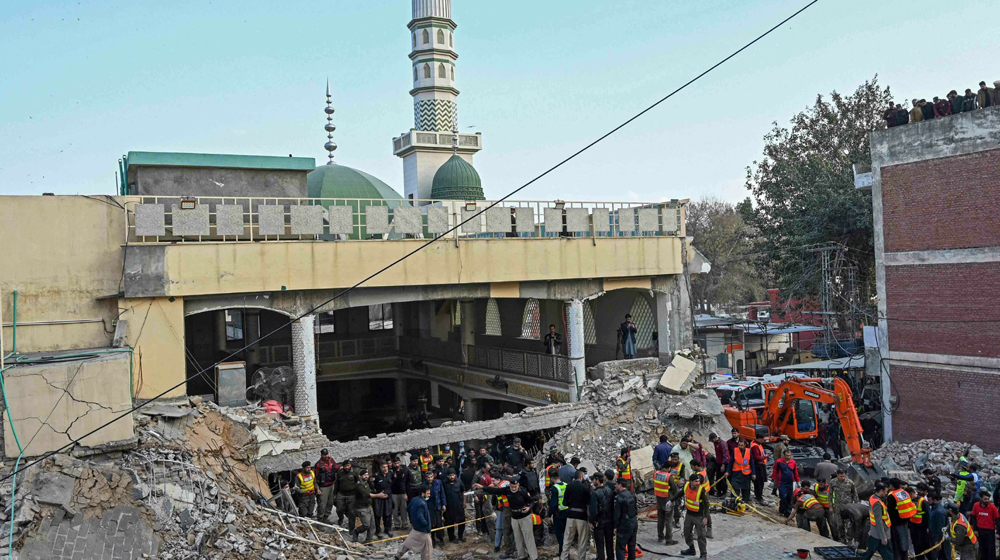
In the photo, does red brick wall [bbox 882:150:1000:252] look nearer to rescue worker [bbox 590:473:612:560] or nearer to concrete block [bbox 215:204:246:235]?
rescue worker [bbox 590:473:612:560]

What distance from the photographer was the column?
20516 millimetres

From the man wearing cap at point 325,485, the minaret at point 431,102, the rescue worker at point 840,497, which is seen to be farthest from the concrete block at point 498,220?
the minaret at point 431,102

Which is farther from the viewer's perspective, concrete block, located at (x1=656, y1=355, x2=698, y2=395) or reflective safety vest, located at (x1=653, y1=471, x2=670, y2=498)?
concrete block, located at (x1=656, y1=355, x2=698, y2=395)

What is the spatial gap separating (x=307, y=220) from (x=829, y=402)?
1210cm

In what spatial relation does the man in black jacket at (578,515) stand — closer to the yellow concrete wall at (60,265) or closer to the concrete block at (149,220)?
the concrete block at (149,220)

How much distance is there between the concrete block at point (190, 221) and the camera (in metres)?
16.0

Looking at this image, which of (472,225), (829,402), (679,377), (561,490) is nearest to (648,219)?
(679,377)

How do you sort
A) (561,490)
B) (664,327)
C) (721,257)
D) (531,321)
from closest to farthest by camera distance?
(561,490), (664,327), (531,321), (721,257)

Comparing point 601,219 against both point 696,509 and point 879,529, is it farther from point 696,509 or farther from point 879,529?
point 879,529

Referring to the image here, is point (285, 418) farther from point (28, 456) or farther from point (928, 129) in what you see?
point (928, 129)

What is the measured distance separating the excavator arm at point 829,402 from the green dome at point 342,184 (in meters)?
20.1

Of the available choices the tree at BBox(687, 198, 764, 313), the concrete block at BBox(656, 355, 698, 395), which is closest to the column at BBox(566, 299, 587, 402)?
the concrete block at BBox(656, 355, 698, 395)

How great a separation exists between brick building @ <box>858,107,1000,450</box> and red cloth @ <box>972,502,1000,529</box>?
8.11 meters

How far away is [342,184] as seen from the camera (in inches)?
1345
